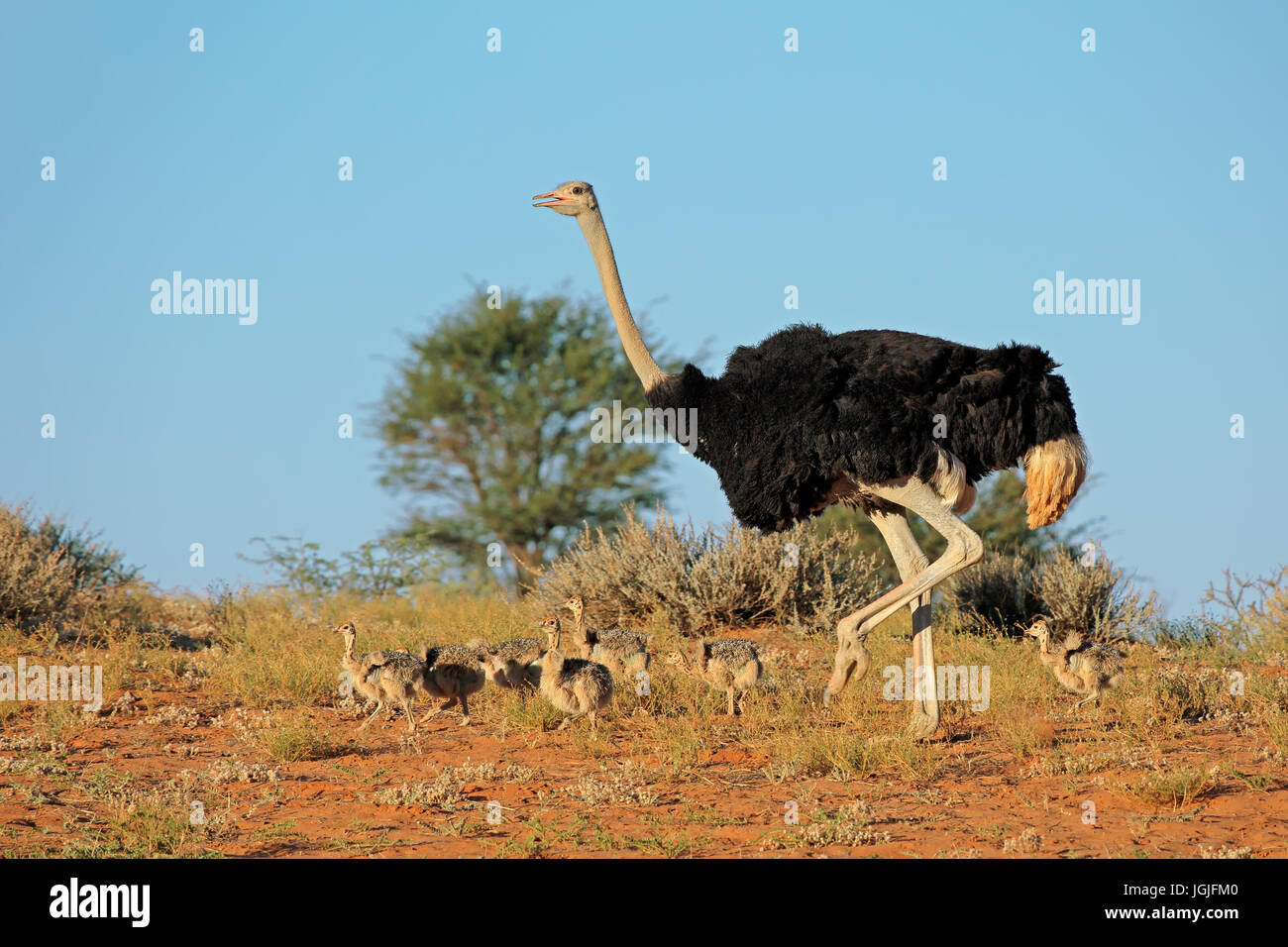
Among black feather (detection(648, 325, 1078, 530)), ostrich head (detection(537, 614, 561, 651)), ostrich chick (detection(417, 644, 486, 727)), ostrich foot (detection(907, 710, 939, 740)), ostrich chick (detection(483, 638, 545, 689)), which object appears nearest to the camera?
black feather (detection(648, 325, 1078, 530))

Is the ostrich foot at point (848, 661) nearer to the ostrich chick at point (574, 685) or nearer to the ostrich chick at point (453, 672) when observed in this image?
the ostrich chick at point (574, 685)

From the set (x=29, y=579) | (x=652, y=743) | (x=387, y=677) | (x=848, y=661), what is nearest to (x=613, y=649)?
(x=652, y=743)

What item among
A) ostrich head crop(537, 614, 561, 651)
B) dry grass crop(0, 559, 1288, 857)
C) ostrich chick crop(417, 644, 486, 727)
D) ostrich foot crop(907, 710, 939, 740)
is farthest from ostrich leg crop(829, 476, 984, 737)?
ostrich chick crop(417, 644, 486, 727)

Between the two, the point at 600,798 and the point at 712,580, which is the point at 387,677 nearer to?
the point at 600,798

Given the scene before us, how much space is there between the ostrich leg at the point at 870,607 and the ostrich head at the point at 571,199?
8.59 feet

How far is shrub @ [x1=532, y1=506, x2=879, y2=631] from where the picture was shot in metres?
10.8

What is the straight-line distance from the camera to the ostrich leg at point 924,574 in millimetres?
7117

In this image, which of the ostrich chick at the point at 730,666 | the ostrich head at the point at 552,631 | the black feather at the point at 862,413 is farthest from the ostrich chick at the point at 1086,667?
the ostrich head at the point at 552,631

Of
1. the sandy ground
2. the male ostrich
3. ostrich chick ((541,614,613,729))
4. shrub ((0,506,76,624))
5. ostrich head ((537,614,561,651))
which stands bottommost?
the sandy ground

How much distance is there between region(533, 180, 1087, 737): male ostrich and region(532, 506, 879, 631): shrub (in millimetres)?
3259

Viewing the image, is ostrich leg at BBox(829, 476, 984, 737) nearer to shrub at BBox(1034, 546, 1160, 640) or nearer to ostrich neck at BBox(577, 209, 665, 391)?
ostrich neck at BBox(577, 209, 665, 391)

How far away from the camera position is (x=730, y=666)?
8.05 m
